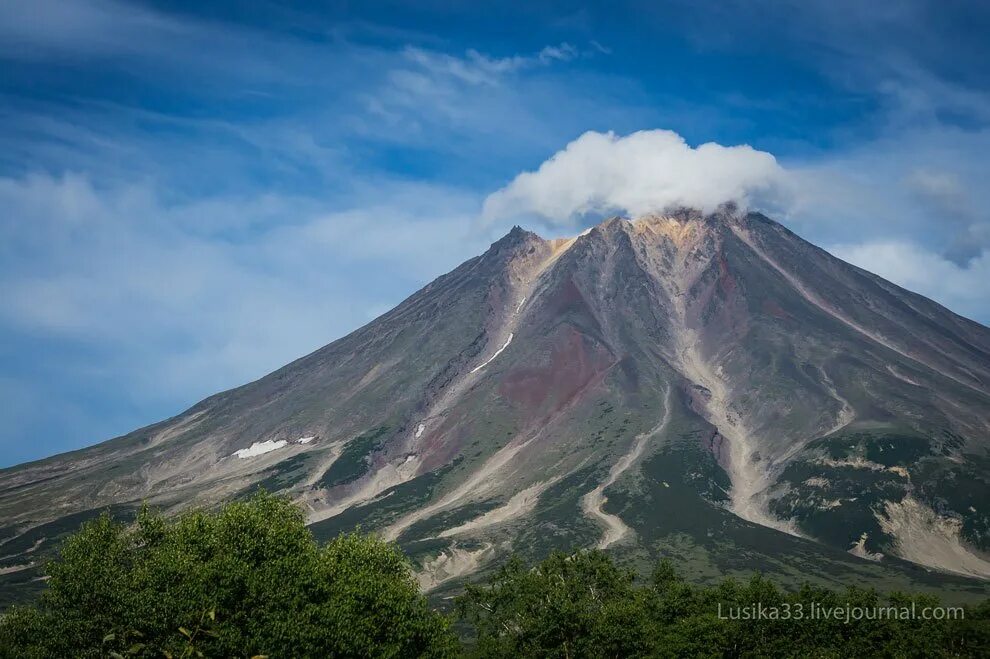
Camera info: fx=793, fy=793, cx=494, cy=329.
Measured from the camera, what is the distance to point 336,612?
45.2 m

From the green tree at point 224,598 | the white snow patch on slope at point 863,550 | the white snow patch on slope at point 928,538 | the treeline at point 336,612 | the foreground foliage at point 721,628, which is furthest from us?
the white snow patch on slope at point 863,550

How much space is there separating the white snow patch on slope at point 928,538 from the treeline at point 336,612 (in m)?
115

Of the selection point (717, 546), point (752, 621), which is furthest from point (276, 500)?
point (717, 546)

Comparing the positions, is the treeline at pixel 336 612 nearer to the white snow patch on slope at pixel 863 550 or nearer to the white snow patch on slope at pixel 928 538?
the white snow patch on slope at pixel 863 550

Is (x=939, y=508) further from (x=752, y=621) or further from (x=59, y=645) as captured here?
(x=59, y=645)

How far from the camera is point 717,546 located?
16750 cm

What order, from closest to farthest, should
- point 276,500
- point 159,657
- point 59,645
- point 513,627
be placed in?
1. point 159,657
2. point 59,645
3. point 276,500
4. point 513,627

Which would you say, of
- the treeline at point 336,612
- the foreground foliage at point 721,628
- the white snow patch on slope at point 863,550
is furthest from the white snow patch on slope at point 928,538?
the foreground foliage at point 721,628

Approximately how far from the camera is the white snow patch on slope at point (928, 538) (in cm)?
16375

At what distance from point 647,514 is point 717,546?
75.1 ft

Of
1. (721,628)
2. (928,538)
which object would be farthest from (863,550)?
(721,628)

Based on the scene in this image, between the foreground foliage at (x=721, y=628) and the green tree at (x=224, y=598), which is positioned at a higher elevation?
the green tree at (x=224, y=598)

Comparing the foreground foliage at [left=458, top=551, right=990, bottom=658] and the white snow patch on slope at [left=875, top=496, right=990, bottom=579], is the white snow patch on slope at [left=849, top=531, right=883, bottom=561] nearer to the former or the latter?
the white snow patch on slope at [left=875, top=496, right=990, bottom=579]

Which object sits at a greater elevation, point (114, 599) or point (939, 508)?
point (114, 599)
